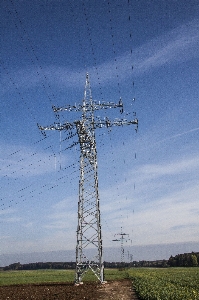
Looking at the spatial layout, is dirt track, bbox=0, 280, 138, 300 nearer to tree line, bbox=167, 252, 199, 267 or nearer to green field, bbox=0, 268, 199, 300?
green field, bbox=0, 268, 199, 300

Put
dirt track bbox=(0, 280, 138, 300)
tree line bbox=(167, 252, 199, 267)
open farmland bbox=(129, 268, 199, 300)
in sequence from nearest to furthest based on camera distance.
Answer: open farmland bbox=(129, 268, 199, 300)
dirt track bbox=(0, 280, 138, 300)
tree line bbox=(167, 252, 199, 267)

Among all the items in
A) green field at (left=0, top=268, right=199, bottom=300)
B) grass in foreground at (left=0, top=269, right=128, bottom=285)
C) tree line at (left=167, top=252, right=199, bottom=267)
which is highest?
green field at (left=0, top=268, right=199, bottom=300)

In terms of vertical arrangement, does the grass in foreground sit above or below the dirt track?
below

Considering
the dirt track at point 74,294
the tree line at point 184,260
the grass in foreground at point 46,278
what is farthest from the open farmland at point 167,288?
the tree line at point 184,260

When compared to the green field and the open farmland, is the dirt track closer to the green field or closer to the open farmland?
the open farmland

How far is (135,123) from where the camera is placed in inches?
935

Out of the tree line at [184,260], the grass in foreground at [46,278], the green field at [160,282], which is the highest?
the green field at [160,282]

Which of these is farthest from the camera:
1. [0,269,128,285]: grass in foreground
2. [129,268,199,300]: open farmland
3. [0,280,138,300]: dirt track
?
[0,269,128,285]: grass in foreground

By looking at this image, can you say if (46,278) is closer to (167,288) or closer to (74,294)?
(167,288)

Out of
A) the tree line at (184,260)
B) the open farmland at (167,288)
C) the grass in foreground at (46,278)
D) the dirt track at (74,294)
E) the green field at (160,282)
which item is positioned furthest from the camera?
the tree line at (184,260)

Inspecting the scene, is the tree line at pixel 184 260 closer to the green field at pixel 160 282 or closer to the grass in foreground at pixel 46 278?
the grass in foreground at pixel 46 278

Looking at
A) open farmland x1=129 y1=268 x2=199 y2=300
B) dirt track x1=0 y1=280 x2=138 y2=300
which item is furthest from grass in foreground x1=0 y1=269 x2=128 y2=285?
dirt track x1=0 y1=280 x2=138 y2=300

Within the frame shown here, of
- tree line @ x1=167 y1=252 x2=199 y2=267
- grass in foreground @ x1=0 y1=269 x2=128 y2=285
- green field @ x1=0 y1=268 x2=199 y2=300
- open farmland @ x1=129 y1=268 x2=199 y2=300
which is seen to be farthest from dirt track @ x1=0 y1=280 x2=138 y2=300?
tree line @ x1=167 y1=252 x2=199 y2=267

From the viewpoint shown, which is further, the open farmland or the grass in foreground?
the grass in foreground
